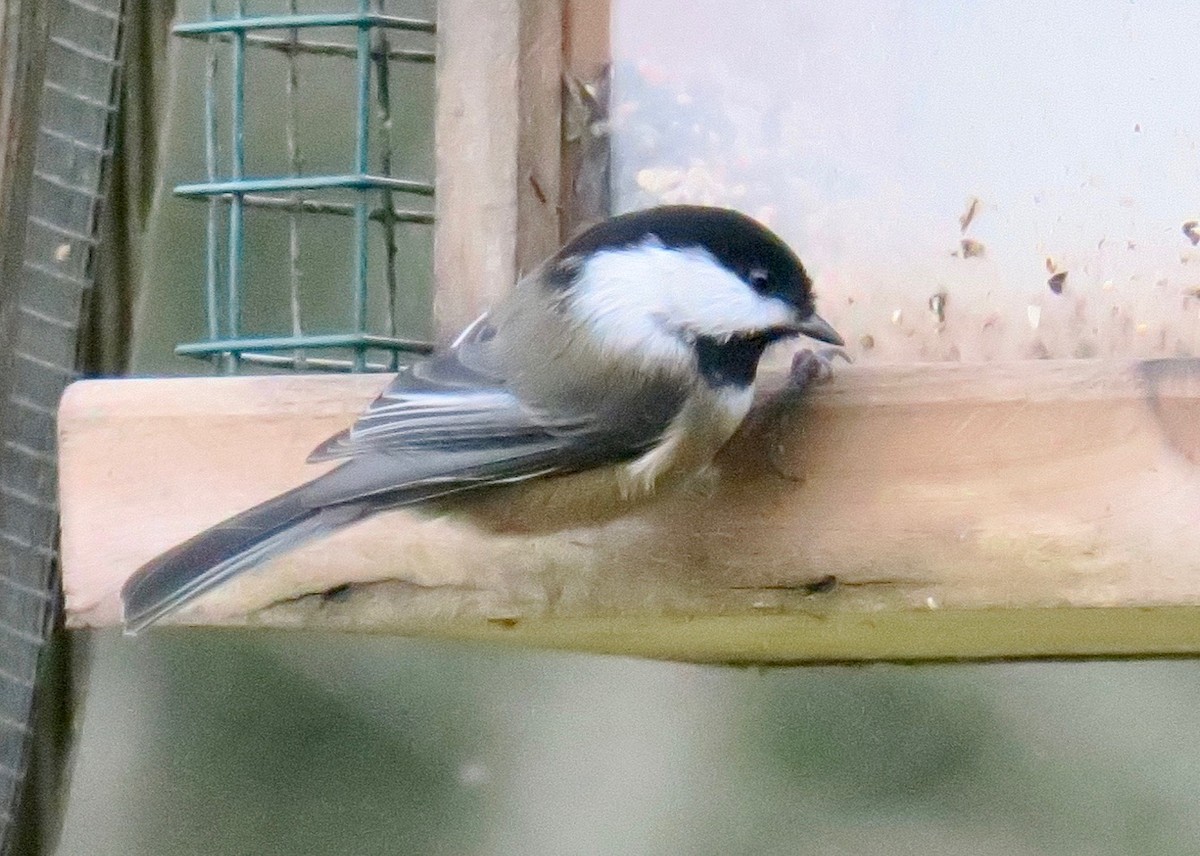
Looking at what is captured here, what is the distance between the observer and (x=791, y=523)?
3.52ft

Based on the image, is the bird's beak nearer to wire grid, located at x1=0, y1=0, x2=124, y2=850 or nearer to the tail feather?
the tail feather

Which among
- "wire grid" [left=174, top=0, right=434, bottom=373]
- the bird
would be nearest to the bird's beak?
the bird

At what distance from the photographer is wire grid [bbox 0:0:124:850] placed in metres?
1.33

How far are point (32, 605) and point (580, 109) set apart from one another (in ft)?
1.78

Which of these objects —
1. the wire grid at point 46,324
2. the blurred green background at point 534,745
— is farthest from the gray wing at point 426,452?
the blurred green background at point 534,745

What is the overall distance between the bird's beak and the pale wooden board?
0.09 feet

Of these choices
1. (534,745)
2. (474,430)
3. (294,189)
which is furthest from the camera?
(534,745)

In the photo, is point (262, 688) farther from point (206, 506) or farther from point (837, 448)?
point (837, 448)

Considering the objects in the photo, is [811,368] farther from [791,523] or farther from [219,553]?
[219,553]

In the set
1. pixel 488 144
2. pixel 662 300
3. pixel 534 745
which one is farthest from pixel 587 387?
pixel 534 745

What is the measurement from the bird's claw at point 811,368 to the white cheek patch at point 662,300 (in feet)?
0.09

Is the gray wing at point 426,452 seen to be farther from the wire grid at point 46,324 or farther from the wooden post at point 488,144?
the wire grid at point 46,324

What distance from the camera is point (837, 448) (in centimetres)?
106

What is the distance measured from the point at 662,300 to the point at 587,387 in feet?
0.25
